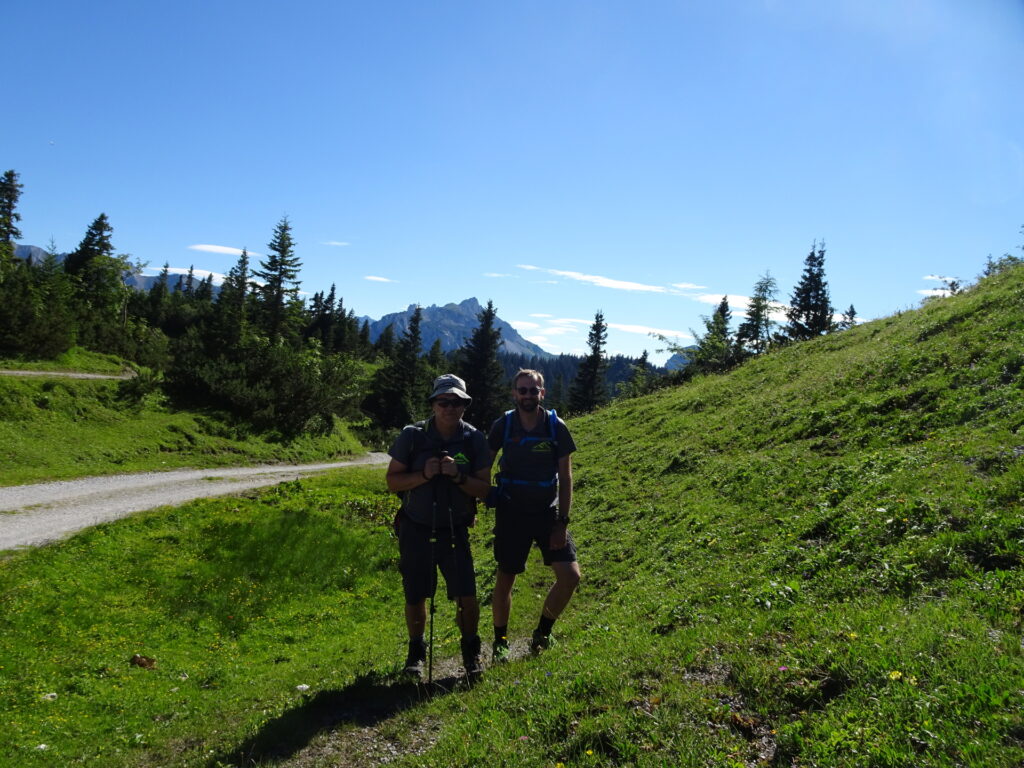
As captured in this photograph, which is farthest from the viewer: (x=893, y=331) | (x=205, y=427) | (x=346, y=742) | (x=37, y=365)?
(x=37, y=365)

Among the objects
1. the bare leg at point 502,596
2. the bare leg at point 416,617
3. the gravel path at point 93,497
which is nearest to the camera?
the bare leg at point 416,617

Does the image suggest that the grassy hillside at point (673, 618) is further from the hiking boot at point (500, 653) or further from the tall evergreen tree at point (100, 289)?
the tall evergreen tree at point (100, 289)

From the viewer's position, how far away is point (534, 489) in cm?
577

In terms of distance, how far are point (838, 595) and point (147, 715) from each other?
7.84 metres

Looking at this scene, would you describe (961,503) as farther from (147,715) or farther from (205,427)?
(205,427)

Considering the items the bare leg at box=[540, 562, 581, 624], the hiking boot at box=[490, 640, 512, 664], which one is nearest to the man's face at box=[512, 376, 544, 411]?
the bare leg at box=[540, 562, 581, 624]

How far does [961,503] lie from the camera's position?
248 inches

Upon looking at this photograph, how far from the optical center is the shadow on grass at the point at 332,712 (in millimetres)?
4875

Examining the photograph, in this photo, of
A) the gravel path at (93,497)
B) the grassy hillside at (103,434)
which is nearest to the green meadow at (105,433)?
the grassy hillside at (103,434)

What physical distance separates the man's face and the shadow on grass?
300 centimetres

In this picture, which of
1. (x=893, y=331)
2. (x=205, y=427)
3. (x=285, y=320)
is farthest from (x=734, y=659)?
(x=285, y=320)

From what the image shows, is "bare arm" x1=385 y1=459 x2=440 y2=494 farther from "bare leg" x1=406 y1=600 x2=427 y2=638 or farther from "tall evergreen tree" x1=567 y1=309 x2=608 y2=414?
"tall evergreen tree" x1=567 y1=309 x2=608 y2=414

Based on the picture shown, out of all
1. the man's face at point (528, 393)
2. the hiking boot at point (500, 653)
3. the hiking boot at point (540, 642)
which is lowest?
the hiking boot at point (500, 653)

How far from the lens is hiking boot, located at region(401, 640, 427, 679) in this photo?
597 cm
